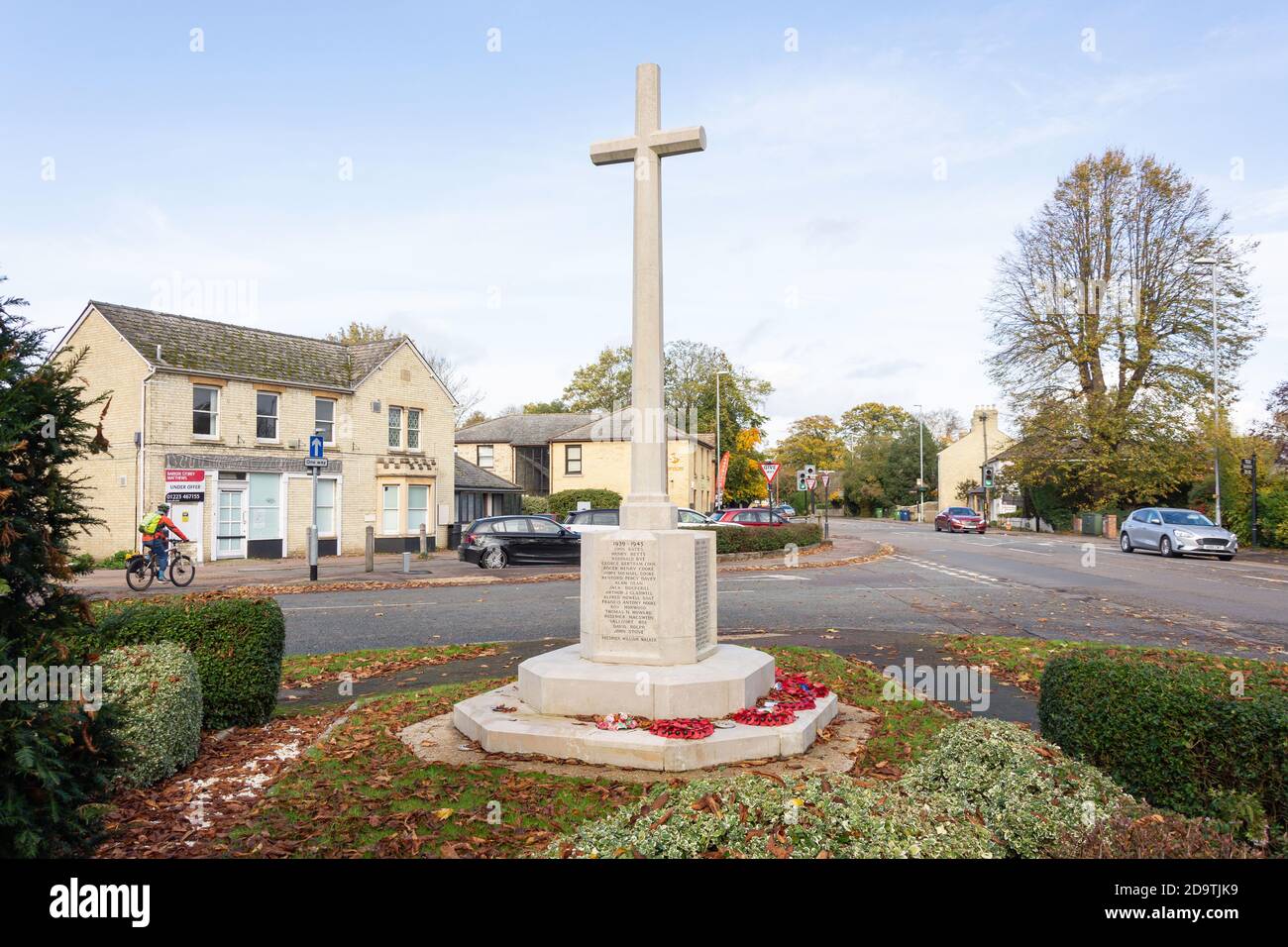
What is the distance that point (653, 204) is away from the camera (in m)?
7.11

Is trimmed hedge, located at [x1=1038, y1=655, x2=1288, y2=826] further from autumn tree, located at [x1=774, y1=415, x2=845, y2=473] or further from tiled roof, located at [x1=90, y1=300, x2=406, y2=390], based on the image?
autumn tree, located at [x1=774, y1=415, x2=845, y2=473]

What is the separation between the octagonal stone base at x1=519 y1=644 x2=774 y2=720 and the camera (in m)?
5.92

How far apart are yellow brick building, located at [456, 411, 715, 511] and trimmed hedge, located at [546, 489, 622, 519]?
1327mm

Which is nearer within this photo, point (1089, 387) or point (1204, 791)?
point (1204, 791)

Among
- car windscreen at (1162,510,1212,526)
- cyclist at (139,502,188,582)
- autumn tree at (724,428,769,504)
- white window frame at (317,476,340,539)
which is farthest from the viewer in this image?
autumn tree at (724,428,769,504)

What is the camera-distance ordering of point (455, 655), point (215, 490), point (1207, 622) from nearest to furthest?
point (455, 655) → point (1207, 622) → point (215, 490)

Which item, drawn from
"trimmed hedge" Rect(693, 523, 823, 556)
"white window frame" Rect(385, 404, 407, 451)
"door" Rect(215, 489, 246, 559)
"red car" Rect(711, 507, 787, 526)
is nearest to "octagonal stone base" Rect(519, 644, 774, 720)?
"trimmed hedge" Rect(693, 523, 823, 556)

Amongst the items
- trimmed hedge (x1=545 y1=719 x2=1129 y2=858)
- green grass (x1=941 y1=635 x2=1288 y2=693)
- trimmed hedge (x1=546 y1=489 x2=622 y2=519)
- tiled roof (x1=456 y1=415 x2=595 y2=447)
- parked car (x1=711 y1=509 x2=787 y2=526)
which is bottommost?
green grass (x1=941 y1=635 x2=1288 y2=693)

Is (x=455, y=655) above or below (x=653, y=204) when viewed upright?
below

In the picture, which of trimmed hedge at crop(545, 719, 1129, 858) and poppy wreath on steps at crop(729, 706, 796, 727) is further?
poppy wreath on steps at crop(729, 706, 796, 727)

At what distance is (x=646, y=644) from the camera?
21.2 feet
